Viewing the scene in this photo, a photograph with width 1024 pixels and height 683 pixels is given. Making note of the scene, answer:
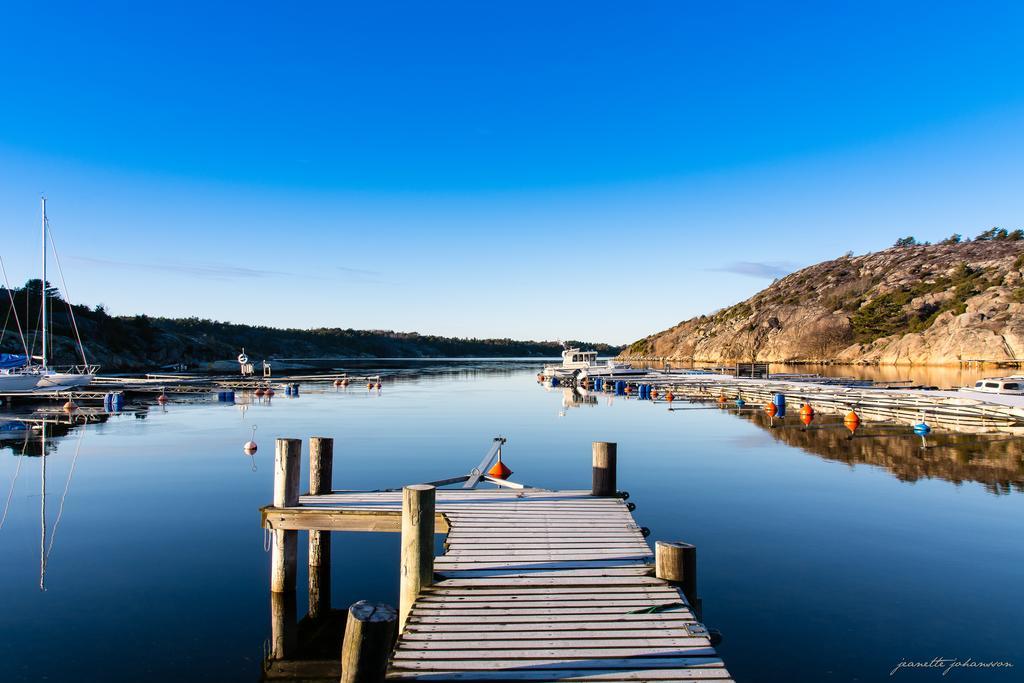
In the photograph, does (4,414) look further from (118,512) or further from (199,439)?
(118,512)

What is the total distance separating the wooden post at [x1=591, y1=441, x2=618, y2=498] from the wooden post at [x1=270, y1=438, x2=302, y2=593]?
18.1 ft

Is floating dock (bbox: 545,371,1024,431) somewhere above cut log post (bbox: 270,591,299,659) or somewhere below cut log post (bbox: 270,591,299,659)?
above

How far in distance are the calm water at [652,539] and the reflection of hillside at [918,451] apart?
152mm

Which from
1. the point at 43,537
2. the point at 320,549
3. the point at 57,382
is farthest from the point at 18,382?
the point at 320,549

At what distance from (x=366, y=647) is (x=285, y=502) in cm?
576

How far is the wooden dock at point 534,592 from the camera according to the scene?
7090 mm

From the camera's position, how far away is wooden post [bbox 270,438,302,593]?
459 inches

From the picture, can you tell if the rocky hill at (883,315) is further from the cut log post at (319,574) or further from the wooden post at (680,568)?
the cut log post at (319,574)

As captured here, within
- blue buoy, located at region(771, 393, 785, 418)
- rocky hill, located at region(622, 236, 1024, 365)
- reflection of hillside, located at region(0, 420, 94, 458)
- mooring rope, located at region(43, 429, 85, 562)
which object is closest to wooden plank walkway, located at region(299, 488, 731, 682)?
mooring rope, located at region(43, 429, 85, 562)

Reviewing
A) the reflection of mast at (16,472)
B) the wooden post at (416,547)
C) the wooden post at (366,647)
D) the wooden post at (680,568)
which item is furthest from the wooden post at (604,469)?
the reflection of mast at (16,472)

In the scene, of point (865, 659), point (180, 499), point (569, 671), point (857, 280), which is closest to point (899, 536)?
point (865, 659)

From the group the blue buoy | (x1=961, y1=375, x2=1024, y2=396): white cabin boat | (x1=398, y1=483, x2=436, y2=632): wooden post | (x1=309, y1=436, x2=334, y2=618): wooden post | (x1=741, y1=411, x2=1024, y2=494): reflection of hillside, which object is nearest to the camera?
(x1=398, y1=483, x2=436, y2=632): wooden post

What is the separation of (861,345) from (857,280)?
37.6 m
